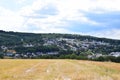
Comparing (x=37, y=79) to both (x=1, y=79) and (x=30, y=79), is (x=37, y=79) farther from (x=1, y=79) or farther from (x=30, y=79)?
(x=1, y=79)

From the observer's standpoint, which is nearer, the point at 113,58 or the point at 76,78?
the point at 76,78

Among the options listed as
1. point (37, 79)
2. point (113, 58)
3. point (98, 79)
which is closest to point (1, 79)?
point (37, 79)

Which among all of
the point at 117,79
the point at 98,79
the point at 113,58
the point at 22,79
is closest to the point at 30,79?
the point at 22,79

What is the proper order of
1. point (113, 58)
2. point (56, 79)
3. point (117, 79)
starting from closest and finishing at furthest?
1. point (56, 79)
2. point (117, 79)
3. point (113, 58)

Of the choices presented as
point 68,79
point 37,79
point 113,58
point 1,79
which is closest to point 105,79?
point 68,79

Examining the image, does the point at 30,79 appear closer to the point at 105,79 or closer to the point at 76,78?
the point at 76,78

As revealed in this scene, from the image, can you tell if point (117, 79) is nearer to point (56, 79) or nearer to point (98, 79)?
point (98, 79)

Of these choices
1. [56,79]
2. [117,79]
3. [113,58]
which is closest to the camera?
[56,79]

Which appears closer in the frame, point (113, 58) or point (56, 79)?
point (56, 79)
